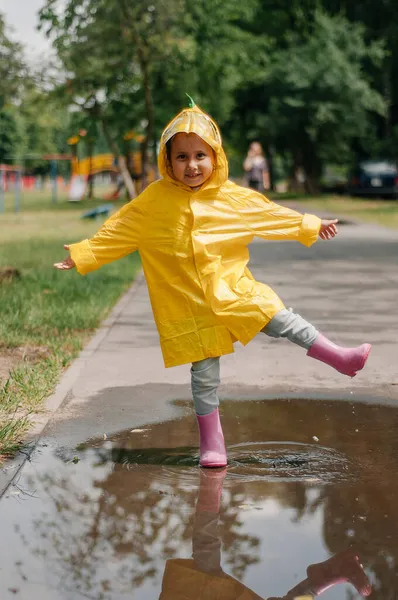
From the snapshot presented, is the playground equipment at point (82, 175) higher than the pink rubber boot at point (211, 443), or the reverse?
the pink rubber boot at point (211, 443)

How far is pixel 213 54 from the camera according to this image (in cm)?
3516

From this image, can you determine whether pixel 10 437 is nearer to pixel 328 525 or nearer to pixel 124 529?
pixel 124 529

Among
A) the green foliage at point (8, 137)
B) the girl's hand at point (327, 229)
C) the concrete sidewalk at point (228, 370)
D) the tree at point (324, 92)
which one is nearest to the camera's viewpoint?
the girl's hand at point (327, 229)

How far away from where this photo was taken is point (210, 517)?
410 centimetres

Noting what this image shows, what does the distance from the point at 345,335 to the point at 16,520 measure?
181 inches

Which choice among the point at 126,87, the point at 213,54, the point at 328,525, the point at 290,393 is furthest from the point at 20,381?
the point at 213,54

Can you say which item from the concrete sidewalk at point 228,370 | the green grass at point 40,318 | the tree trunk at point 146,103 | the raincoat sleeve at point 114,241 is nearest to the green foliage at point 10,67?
the tree trunk at point 146,103

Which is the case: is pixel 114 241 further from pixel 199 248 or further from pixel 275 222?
pixel 275 222

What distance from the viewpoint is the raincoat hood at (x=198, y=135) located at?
188 inches

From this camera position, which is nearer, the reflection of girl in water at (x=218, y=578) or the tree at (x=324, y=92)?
the reflection of girl in water at (x=218, y=578)

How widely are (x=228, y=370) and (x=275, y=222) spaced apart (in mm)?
2275

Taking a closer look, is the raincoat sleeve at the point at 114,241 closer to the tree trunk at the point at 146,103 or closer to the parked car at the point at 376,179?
the tree trunk at the point at 146,103

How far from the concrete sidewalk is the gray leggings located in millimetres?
800

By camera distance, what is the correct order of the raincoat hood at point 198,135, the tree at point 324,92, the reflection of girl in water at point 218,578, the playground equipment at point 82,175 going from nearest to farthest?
the reflection of girl in water at point 218,578 < the raincoat hood at point 198,135 < the tree at point 324,92 < the playground equipment at point 82,175
